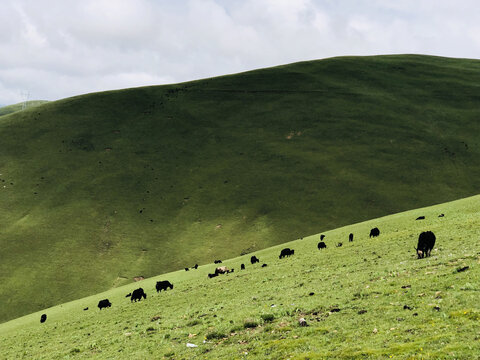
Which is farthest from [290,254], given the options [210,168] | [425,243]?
[210,168]

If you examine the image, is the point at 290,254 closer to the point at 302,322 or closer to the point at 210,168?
the point at 302,322

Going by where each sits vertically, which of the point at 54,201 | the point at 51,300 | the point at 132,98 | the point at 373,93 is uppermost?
the point at 132,98

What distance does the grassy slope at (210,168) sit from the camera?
82.1 meters

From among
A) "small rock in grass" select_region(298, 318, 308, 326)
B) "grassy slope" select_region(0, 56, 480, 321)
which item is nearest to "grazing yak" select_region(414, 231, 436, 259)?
"small rock in grass" select_region(298, 318, 308, 326)

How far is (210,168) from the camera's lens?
4269 inches

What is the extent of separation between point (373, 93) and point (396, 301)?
134952 mm

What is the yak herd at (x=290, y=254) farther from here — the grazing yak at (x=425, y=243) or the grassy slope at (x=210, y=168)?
the grassy slope at (x=210, y=168)

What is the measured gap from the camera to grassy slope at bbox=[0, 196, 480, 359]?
12.9 metres

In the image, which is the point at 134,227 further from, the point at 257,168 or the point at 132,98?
the point at 132,98

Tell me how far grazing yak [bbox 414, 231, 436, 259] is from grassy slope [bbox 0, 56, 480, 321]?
5544cm

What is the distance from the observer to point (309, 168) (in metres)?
104

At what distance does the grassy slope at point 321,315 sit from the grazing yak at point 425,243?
0.50 m

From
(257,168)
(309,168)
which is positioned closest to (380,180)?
(309,168)

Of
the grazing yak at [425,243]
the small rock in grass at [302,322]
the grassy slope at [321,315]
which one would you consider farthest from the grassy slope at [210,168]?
the small rock in grass at [302,322]
